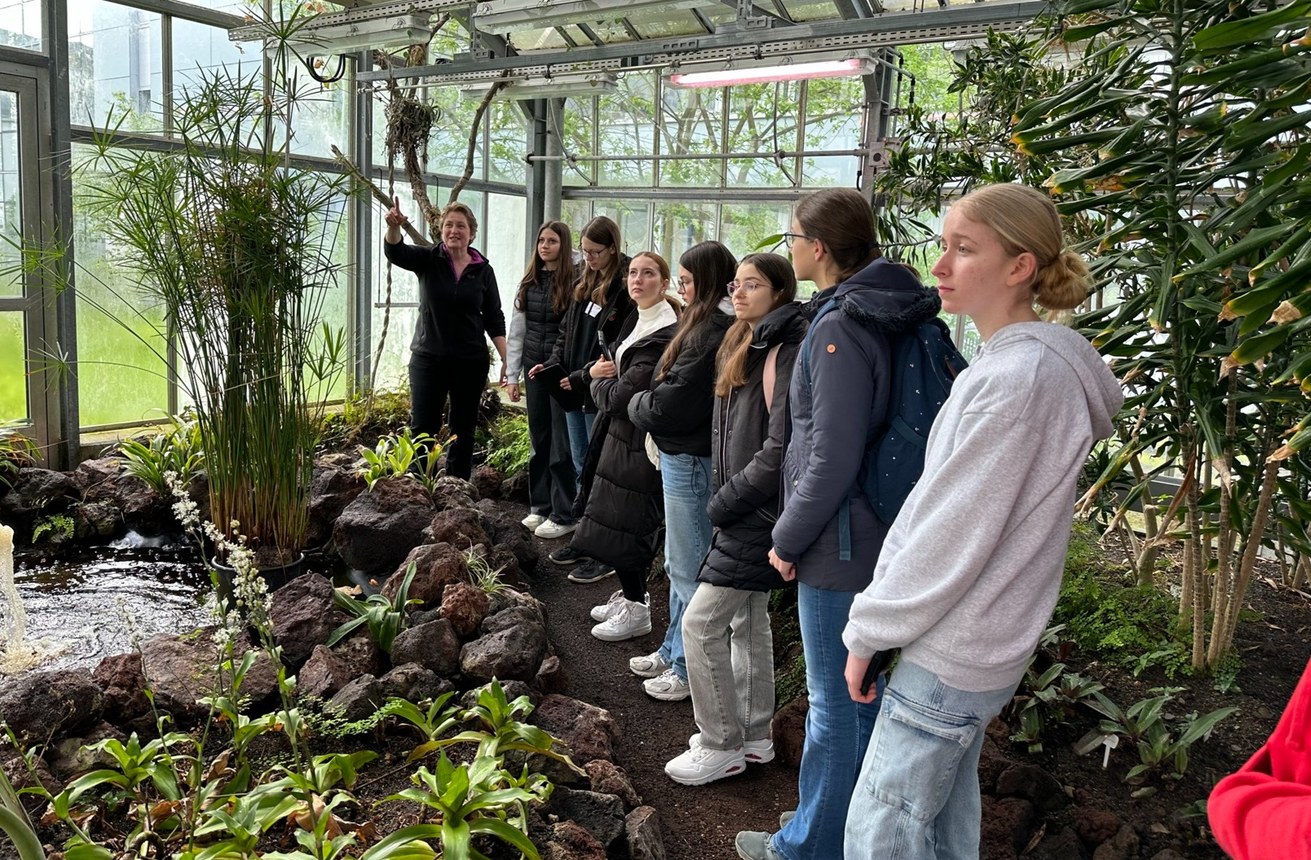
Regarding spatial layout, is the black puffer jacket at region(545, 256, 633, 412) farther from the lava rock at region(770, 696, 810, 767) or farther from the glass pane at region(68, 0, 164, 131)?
the glass pane at region(68, 0, 164, 131)

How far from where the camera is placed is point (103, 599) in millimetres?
3758

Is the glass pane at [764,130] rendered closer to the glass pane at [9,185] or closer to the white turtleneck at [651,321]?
the white turtleneck at [651,321]

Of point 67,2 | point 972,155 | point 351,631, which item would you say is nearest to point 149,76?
point 67,2

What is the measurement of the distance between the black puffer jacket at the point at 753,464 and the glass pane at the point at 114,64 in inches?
181

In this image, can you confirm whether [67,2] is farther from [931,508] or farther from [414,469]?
[931,508]

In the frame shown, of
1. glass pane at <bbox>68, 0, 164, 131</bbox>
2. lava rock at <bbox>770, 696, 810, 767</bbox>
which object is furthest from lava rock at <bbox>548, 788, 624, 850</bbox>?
glass pane at <bbox>68, 0, 164, 131</bbox>

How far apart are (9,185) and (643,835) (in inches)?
204

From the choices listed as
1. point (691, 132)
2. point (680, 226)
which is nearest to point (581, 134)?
point (691, 132)

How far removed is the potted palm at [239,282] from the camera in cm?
346

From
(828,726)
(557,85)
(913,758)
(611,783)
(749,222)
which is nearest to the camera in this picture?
(913,758)

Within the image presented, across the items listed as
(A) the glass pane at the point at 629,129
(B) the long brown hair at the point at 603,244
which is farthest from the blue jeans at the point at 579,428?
(A) the glass pane at the point at 629,129

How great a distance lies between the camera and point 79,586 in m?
3.91

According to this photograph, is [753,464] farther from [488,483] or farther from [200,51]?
[200,51]

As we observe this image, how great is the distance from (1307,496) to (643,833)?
2.20m
